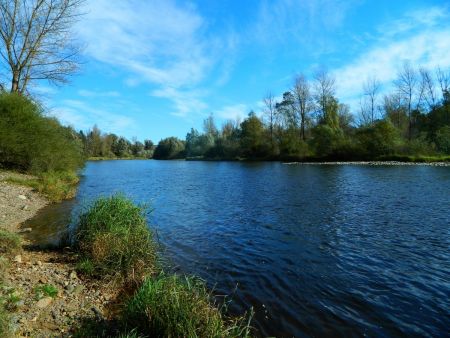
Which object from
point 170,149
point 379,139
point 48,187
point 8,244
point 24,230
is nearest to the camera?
point 8,244

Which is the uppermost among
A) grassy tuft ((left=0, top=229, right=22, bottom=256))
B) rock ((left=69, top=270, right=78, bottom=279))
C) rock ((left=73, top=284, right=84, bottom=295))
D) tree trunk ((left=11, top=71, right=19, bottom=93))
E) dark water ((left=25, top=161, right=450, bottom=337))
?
tree trunk ((left=11, top=71, right=19, bottom=93))

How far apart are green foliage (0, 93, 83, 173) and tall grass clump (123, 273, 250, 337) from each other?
2199 cm

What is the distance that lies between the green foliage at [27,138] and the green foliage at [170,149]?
10561 cm

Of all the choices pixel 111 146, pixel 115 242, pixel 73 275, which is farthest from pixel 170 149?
pixel 73 275

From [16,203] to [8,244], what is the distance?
33.9 ft

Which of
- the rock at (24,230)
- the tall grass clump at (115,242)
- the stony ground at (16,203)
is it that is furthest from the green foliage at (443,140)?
the rock at (24,230)

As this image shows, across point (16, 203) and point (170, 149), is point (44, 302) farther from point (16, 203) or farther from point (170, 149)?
point (170, 149)

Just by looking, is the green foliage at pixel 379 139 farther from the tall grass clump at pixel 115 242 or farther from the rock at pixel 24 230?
the rock at pixel 24 230

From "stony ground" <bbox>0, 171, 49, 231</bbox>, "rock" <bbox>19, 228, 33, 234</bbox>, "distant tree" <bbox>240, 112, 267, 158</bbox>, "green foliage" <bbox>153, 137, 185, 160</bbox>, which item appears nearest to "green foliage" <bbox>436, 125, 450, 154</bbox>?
"distant tree" <bbox>240, 112, 267, 158</bbox>

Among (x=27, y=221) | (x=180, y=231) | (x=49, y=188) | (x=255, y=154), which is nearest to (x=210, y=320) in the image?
(x=180, y=231)

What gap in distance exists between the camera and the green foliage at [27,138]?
74.4ft

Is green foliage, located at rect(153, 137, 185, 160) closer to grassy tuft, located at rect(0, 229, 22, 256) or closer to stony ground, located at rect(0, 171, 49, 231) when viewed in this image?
stony ground, located at rect(0, 171, 49, 231)

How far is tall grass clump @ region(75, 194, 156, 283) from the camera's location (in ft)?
25.8

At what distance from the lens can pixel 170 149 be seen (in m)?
138
